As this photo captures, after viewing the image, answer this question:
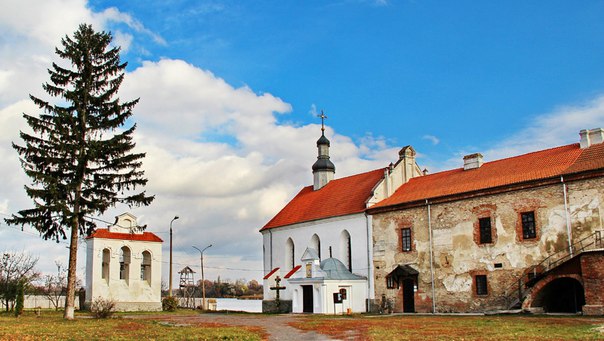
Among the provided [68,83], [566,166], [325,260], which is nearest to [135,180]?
[68,83]

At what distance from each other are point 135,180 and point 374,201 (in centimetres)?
1619

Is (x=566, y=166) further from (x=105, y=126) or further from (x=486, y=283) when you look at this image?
(x=105, y=126)

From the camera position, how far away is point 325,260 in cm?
4103

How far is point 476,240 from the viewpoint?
33406 mm

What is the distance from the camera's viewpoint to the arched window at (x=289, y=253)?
4681cm

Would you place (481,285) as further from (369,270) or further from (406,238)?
(369,270)

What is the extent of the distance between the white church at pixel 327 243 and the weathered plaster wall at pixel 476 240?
1625 millimetres

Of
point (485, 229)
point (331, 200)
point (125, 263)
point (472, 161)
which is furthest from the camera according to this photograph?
point (125, 263)

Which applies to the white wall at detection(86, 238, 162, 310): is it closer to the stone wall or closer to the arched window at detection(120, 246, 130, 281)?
the arched window at detection(120, 246, 130, 281)

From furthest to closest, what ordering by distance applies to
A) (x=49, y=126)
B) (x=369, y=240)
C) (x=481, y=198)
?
(x=369, y=240)
(x=481, y=198)
(x=49, y=126)

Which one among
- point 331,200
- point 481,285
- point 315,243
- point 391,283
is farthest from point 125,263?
point 481,285

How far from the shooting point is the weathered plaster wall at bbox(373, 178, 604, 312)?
29.6m

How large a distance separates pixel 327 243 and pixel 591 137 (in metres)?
18.6

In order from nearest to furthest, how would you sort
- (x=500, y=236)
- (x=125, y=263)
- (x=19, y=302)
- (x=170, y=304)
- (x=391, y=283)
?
(x=500, y=236) → (x=19, y=302) → (x=391, y=283) → (x=170, y=304) → (x=125, y=263)
